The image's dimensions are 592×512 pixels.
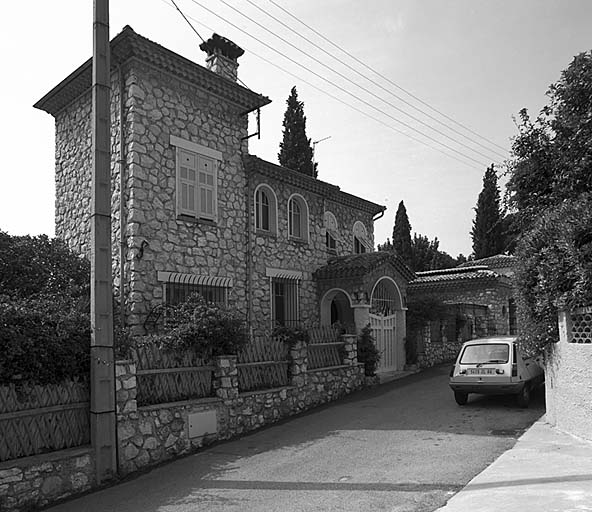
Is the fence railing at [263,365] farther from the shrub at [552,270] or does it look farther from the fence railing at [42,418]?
the shrub at [552,270]

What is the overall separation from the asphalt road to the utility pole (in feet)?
2.17

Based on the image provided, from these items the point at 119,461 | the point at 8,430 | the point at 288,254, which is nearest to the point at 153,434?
the point at 119,461

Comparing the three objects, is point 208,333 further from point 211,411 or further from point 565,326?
point 565,326

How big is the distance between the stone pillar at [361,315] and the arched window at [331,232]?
2.85m

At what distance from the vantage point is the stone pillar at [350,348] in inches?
588

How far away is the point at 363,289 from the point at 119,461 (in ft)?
31.7

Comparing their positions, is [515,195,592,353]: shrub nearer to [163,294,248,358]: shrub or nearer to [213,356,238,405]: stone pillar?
[163,294,248,358]: shrub

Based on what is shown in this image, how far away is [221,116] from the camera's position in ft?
48.3

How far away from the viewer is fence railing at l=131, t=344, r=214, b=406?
30.1 feet

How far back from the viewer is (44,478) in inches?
282

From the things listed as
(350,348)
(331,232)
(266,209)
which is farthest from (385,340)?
(266,209)

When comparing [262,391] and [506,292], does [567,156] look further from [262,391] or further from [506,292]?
Answer: [506,292]

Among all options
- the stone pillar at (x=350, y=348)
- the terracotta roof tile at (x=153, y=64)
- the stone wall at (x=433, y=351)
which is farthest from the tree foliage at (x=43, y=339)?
the stone wall at (x=433, y=351)

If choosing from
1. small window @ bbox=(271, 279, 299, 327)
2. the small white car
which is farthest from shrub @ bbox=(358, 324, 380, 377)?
the small white car
